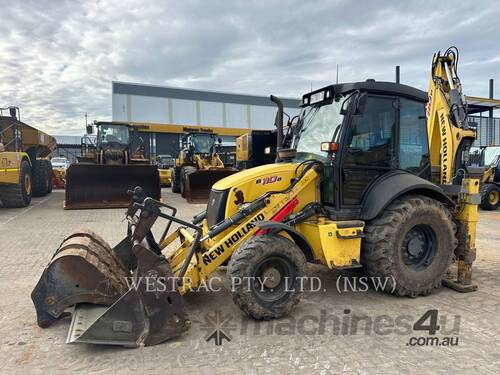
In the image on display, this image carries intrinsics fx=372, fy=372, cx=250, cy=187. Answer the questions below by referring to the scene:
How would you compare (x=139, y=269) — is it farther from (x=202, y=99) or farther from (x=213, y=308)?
(x=202, y=99)

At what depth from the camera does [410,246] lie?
4227mm

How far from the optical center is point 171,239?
436cm

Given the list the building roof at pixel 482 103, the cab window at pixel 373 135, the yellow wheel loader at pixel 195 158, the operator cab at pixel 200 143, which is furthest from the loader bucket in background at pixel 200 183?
the building roof at pixel 482 103

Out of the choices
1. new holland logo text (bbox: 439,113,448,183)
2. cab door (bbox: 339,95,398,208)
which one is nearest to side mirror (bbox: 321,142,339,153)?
cab door (bbox: 339,95,398,208)

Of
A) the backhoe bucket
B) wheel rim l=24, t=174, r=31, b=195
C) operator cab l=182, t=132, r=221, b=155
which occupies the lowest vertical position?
the backhoe bucket

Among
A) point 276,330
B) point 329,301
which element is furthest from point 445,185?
point 276,330

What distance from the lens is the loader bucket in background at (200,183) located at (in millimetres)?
Answer: 13133

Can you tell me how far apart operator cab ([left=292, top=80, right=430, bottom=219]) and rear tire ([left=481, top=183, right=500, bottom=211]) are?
9.13m

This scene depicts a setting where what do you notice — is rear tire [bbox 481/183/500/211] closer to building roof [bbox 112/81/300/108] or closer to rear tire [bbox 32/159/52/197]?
rear tire [bbox 32/159/52/197]

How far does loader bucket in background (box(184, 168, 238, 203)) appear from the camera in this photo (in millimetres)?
13133

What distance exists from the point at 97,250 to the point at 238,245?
1373 mm

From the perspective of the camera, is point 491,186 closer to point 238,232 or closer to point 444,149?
point 444,149

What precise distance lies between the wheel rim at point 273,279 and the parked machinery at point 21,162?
9.88 m

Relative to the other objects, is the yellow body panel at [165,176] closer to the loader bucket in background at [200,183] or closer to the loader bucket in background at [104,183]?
the loader bucket in background at [200,183]
